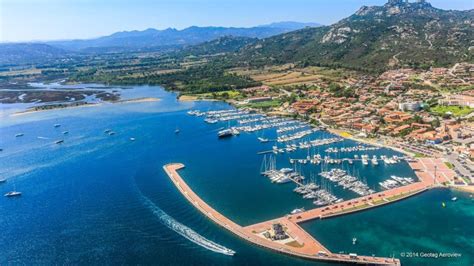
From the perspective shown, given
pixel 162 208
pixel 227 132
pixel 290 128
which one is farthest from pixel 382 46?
pixel 162 208

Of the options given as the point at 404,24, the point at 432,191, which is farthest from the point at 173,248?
the point at 404,24

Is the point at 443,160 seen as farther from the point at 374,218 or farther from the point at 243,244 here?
the point at 243,244

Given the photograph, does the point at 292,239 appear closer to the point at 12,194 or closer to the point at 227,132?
the point at 12,194

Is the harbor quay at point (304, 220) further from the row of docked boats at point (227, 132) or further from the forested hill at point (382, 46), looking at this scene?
the forested hill at point (382, 46)

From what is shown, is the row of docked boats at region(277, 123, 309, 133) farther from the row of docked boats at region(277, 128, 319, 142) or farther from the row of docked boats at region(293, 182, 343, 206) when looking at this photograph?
the row of docked boats at region(293, 182, 343, 206)

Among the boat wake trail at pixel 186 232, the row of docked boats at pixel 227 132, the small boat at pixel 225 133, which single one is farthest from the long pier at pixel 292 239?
the row of docked boats at pixel 227 132

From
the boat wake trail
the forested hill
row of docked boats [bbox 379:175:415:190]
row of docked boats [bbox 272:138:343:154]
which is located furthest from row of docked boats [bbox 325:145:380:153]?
the forested hill
